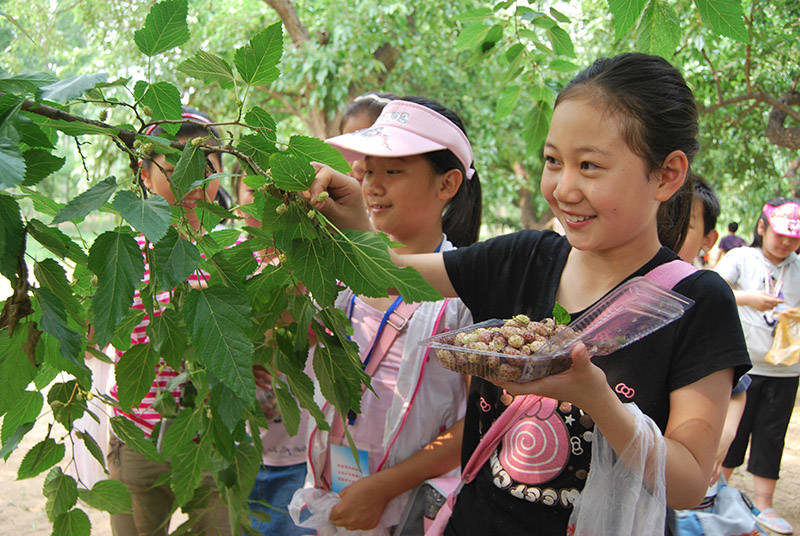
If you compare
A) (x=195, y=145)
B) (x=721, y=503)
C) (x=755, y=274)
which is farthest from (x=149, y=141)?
(x=755, y=274)

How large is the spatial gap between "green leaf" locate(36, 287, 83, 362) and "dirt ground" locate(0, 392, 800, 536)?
12.4ft

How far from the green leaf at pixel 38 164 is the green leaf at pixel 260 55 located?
291 millimetres

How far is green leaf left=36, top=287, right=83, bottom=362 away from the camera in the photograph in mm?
812

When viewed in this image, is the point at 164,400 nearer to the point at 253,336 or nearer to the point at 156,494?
the point at 253,336

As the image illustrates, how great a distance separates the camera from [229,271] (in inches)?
39.1

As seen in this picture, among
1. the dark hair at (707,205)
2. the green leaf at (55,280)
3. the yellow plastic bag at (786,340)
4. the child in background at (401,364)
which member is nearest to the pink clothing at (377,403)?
the child in background at (401,364)

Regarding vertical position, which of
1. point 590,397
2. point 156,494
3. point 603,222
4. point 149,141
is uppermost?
point 603,222

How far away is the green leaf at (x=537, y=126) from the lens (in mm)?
2467

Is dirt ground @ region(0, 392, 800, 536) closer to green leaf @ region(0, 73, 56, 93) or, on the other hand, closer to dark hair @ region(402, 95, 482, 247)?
dark hair @ region(402, 95, 482, 247)

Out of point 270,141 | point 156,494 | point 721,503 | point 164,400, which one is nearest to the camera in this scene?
point 270,141

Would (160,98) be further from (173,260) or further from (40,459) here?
(40,459)

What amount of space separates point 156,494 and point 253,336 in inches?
58.3

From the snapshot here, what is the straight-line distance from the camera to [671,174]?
1310mm

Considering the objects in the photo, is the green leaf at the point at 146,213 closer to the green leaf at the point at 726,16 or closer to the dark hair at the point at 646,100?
the dark hair at the point at 646,100
